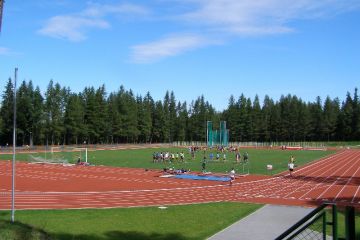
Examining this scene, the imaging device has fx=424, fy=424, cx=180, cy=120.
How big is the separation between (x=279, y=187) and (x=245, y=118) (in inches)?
3785

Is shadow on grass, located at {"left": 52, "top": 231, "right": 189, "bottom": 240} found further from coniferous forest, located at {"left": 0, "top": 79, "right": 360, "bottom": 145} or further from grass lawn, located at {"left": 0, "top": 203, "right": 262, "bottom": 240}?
coniferous forest, located at {"left": 0, "top": 79, "right": 360, "bottom": 145}

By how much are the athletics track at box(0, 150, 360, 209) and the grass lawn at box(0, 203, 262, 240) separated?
1972mm

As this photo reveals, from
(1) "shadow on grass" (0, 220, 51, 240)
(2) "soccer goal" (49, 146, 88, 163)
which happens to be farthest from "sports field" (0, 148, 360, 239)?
(2) "soccer goal" (49, 146, 88, 163)

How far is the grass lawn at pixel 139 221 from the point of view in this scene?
15336 millimetres

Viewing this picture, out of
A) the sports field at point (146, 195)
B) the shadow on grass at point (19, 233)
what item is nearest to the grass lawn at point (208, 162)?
the sports field at point (146, 195)

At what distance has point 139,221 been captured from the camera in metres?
17.6

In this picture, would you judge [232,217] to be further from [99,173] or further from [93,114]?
[93,114]

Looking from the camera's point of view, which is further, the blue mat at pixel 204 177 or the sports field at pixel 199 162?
the sports field at pixel 199 162

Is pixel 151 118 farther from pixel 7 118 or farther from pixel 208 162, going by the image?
pixel 208 162

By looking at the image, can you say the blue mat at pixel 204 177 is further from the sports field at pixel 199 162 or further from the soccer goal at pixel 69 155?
the soccer goal at pixel 69 155

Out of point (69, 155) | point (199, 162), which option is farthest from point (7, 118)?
point (199, 162)

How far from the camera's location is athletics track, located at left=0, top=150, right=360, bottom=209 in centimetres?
2262

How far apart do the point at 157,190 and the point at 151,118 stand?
9191 cm

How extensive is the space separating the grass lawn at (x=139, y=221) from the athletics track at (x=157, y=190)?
197 centimetres
